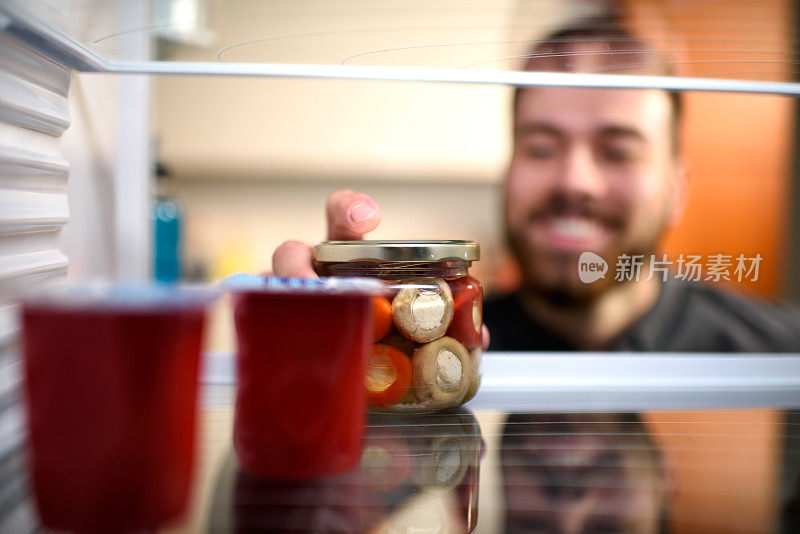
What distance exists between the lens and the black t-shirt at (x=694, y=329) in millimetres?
1614

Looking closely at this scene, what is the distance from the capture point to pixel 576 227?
1783mm

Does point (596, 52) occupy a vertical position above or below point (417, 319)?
above

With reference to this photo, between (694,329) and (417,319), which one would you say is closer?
(417,319)

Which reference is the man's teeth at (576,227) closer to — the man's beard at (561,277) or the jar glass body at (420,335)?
the man's beard at (561,277)

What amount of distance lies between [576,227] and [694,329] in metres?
0.37

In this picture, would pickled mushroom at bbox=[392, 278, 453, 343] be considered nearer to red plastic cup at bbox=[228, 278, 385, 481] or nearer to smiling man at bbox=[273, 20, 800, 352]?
red plastic cup at bbox=[228, 278, 385, 481]

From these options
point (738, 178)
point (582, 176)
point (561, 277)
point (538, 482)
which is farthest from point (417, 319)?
point (738, 178)

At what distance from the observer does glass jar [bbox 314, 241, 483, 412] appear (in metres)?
0.55

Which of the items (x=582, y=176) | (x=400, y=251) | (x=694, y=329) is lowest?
(x=694, y=329)

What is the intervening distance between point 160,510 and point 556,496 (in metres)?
0.22

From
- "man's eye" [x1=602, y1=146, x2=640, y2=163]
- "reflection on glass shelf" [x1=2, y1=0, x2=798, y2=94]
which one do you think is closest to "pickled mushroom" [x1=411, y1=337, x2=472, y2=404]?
"reflection on glass shelf" [x1=2, y1=0, x2=798, y2=94]

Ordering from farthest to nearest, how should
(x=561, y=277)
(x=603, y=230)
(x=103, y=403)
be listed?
1. (x=561, y=277)
2. (x=603, y=230)
3. (x=103, y=403)

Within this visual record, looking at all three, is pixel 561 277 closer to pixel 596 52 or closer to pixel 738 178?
pixel 738 178

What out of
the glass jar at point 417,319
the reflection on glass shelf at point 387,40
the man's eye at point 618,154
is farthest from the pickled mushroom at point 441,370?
the man's eye at point 618,154
